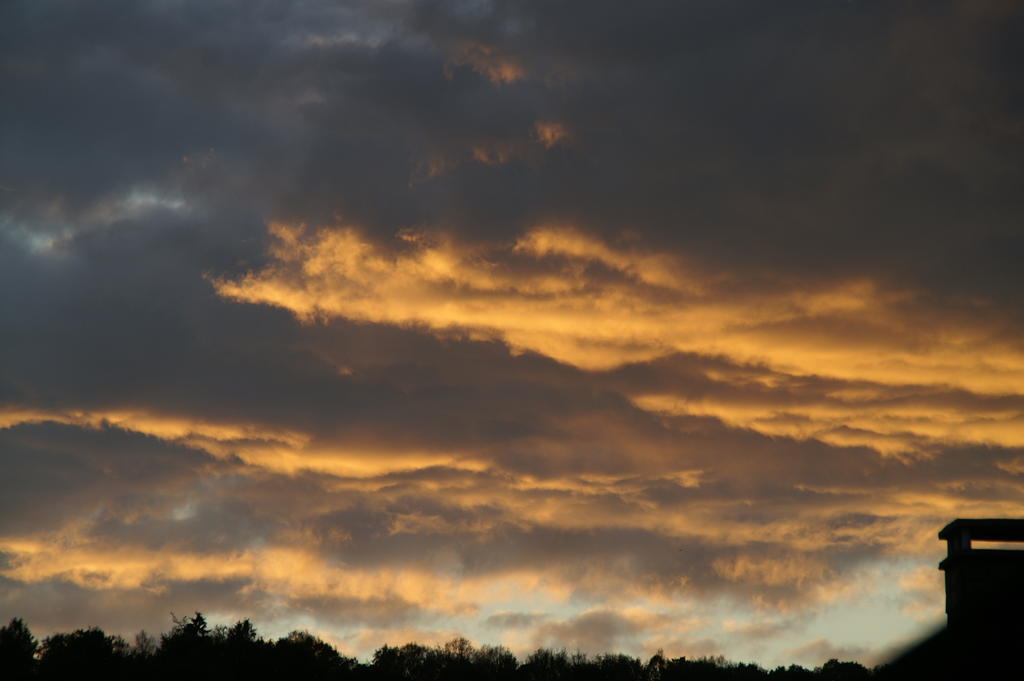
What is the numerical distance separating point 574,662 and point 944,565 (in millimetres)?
142666

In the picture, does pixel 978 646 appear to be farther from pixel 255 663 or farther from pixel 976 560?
pixel 255 663

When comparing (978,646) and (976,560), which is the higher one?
(976,560)

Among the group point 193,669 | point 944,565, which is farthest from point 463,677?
point 944,565

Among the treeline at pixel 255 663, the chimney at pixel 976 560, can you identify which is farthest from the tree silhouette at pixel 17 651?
the chimney at pixel 976 560

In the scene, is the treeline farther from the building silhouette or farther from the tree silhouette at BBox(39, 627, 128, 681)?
the building silhouette

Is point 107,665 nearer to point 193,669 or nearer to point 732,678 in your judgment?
point 193,669

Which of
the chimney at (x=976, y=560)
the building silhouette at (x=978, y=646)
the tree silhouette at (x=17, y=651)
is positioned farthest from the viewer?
the tree silhouette at (x=17, y=651)

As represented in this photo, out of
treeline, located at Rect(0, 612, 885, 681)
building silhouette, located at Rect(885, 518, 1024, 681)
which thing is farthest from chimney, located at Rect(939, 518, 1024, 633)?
treeline, located at Rect(0, 612, 885, 681)

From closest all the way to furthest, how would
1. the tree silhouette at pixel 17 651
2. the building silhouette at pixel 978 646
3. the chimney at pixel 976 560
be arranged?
the building silhouette at pixel 978 646
the chimney at pixel 976 560
the tree silhouette at pixel 17 651

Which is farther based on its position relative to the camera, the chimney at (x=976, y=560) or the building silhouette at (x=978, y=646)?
the chimney at (x=976, y=560)

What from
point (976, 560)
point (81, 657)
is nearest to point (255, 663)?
point (81, 657)

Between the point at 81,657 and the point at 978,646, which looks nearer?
the point at 978,646

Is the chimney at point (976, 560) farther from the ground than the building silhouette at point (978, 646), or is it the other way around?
the chimney at point (976, 560)

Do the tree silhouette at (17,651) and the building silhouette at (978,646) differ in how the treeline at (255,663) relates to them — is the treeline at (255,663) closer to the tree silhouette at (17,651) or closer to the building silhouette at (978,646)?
the tree silhouette at (17,651)
